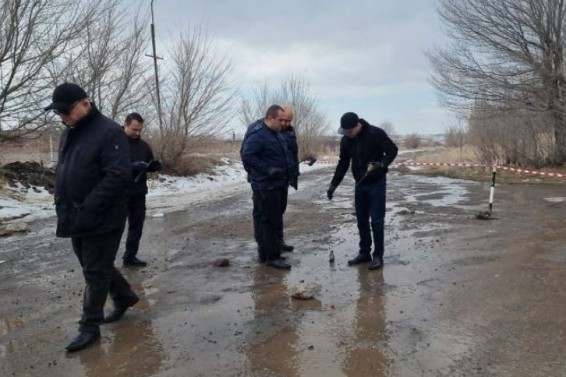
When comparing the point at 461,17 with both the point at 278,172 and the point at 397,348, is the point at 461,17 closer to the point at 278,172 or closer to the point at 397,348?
the point at 278,172

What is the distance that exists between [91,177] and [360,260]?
3.53 meters

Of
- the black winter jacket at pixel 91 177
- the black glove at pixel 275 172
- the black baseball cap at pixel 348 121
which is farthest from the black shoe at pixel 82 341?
the black baseball cap at pixel 348 121

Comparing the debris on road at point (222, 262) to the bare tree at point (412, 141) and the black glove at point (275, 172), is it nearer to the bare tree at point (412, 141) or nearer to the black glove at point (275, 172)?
the black glove at point (275, 172)

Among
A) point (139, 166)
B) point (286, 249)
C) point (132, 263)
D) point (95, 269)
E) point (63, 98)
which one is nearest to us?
point (63, 98)

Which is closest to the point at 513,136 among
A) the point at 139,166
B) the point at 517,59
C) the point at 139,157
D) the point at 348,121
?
the point at 517,59

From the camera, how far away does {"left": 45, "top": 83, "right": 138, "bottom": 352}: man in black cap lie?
393 cm

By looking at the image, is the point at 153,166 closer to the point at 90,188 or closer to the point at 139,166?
the point at 139,166

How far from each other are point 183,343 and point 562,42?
21097 millimetres

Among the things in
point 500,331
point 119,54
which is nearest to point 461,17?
point 119,54

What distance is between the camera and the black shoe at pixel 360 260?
6344 mm

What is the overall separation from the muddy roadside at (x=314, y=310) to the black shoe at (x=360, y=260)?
0.27 metres

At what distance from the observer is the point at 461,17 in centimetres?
2188

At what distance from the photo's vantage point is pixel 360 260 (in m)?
6.39

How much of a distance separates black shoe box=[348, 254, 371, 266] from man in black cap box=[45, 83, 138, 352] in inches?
121
